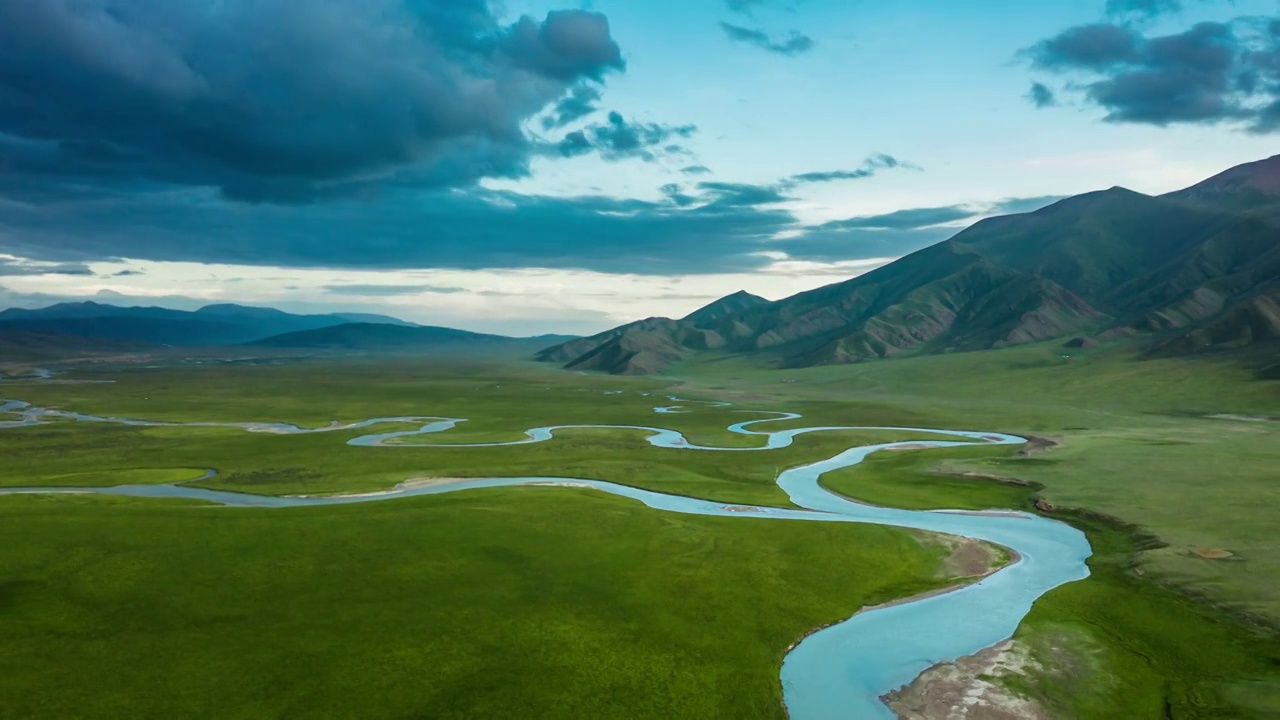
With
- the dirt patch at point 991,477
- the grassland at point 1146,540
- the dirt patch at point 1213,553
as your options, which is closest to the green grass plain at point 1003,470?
the grassland at point 1146,540

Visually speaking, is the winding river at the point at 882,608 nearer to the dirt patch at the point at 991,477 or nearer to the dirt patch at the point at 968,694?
the dirt patch at the point at 968,694

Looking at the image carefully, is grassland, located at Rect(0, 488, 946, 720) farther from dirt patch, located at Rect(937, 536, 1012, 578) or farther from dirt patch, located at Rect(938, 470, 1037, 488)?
dirt patch, located at Rect(938, 470, 1037, 488)

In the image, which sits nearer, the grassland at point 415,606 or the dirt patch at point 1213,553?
the grassland at point 415,606

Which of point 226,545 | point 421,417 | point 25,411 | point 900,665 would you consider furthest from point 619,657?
point 25,411

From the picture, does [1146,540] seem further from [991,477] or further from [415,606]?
[415,606]

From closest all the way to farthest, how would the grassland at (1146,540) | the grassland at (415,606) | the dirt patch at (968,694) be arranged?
1. the grassland at (415,606)
2. the dirt patch at (968,694)
3. the grassland at (1146,540)

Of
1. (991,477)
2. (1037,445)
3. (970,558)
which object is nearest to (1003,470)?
(991,477)
